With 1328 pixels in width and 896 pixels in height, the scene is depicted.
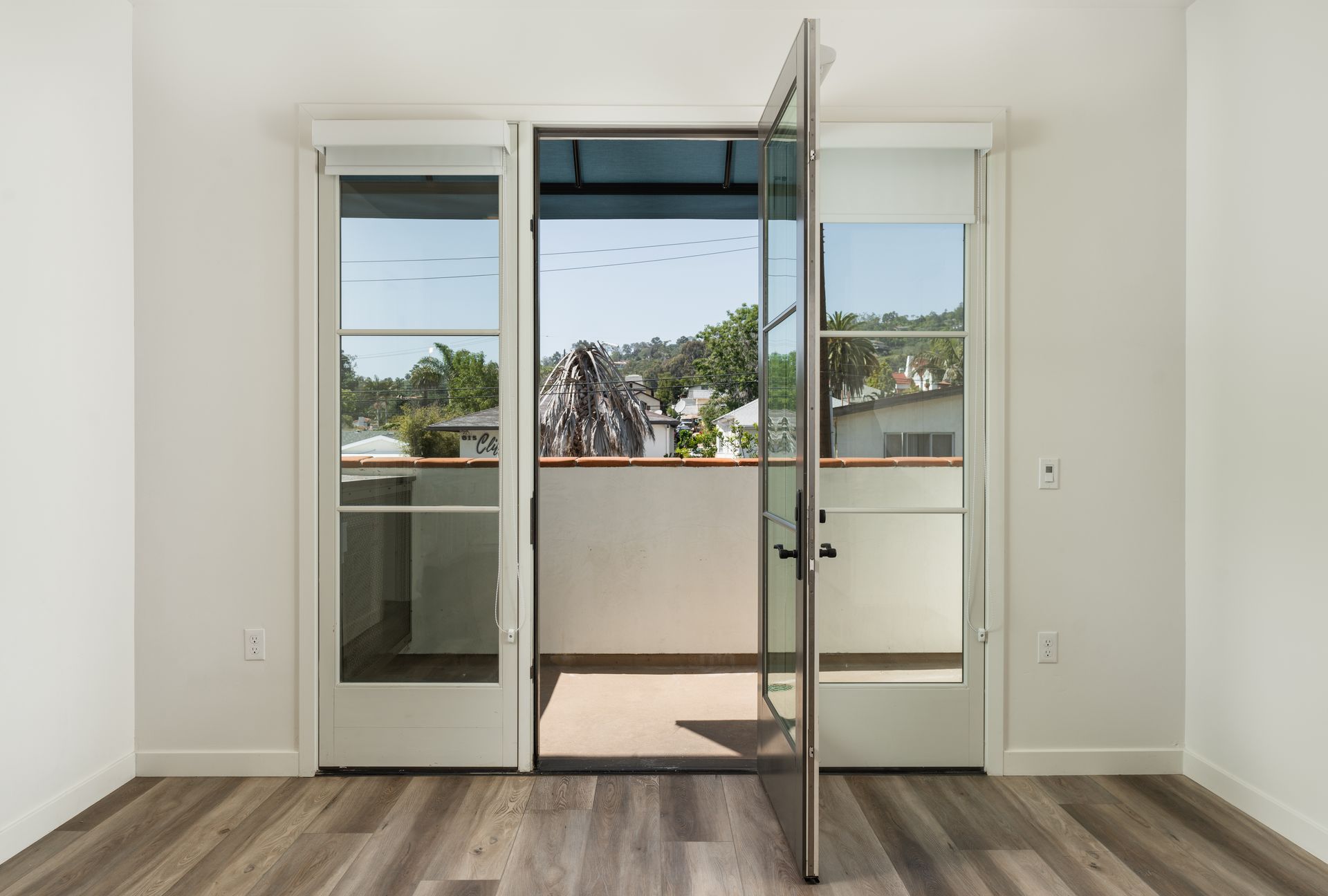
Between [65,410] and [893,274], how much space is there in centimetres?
272

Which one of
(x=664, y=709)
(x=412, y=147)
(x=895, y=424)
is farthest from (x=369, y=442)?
(x=895, y=424)

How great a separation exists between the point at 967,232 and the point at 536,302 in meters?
1.54

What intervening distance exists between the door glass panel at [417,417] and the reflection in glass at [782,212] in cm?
99

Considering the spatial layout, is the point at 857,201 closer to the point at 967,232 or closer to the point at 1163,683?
the point at 967,232

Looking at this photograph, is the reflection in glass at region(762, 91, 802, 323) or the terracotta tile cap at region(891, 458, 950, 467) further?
the terracotta tile cap at region(891, 458, 950, 467)

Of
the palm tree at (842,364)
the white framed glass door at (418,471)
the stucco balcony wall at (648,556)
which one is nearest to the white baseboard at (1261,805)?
the palm tree at (842,364)

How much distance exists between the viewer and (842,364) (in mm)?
2609

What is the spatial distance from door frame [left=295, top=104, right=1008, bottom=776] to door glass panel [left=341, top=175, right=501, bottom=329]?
105 mm

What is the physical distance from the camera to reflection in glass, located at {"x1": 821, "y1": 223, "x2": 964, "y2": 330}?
258 centimetres

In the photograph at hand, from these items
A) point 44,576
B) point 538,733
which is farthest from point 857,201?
point 44,576

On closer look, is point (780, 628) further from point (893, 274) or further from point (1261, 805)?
point (1261, 805)

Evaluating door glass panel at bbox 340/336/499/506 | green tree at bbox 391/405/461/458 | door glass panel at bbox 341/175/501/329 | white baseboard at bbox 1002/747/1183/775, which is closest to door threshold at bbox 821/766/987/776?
white baseboard at bbox 1002/747/1183/775

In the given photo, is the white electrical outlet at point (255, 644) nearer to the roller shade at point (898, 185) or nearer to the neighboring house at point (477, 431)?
the neighboring house at point (477, 431)

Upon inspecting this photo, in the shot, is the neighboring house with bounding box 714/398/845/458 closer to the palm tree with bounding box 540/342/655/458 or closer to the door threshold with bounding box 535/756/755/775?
the palm tree with bounding box 540/342/655/458
